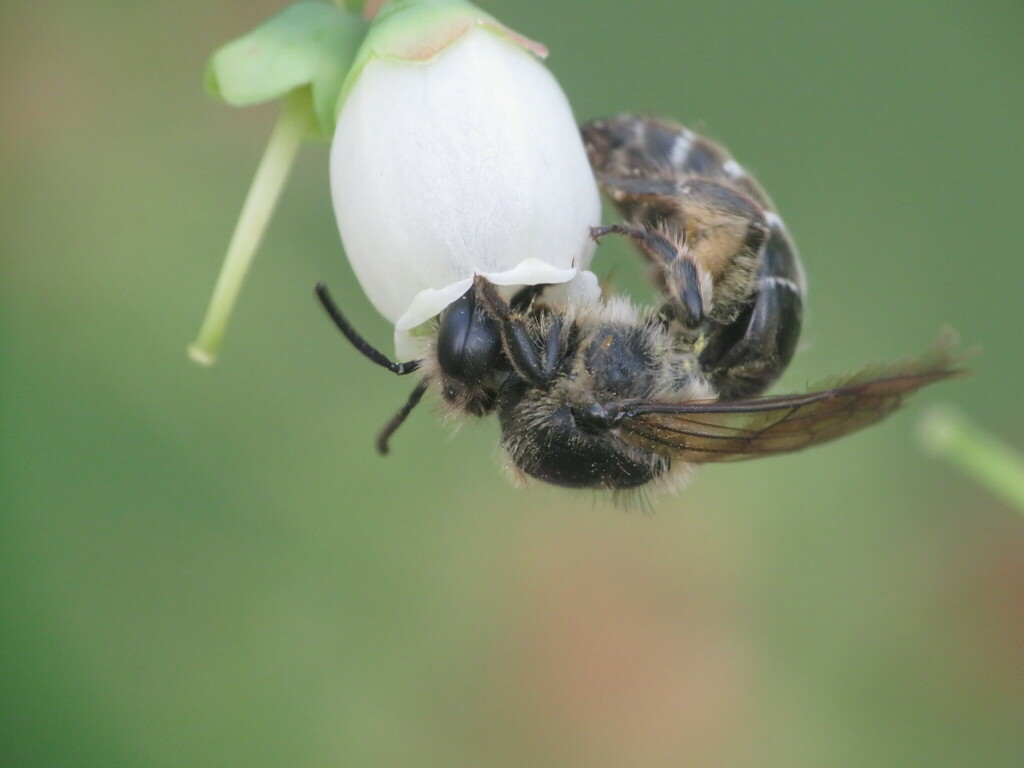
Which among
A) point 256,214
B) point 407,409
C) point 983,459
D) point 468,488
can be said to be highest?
point 256,214

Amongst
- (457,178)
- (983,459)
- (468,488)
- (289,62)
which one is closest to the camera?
(457,178)

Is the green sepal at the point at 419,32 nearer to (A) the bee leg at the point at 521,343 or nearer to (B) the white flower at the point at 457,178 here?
(B) the white flower at the point at 457,178

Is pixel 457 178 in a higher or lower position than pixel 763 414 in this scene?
higher

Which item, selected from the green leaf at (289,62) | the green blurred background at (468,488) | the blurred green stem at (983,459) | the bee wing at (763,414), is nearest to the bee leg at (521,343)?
the bee wing at (763,414)

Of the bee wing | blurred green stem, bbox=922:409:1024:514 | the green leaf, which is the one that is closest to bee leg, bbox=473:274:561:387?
the bee wing

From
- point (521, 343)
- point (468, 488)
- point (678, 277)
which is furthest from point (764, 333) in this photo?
point (468, 488)

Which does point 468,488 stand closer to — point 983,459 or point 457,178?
point 983,459

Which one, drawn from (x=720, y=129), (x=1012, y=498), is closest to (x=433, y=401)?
(x=1012, y=498)

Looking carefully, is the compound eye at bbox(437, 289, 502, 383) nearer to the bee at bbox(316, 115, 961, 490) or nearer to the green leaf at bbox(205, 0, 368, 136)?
the bee at bbox(316, 115, 961, 490)

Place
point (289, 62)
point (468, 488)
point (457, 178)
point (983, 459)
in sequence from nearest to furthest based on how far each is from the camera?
point (457, 178)
point (289, 62)
point (983, 459)
point (468, 488)
